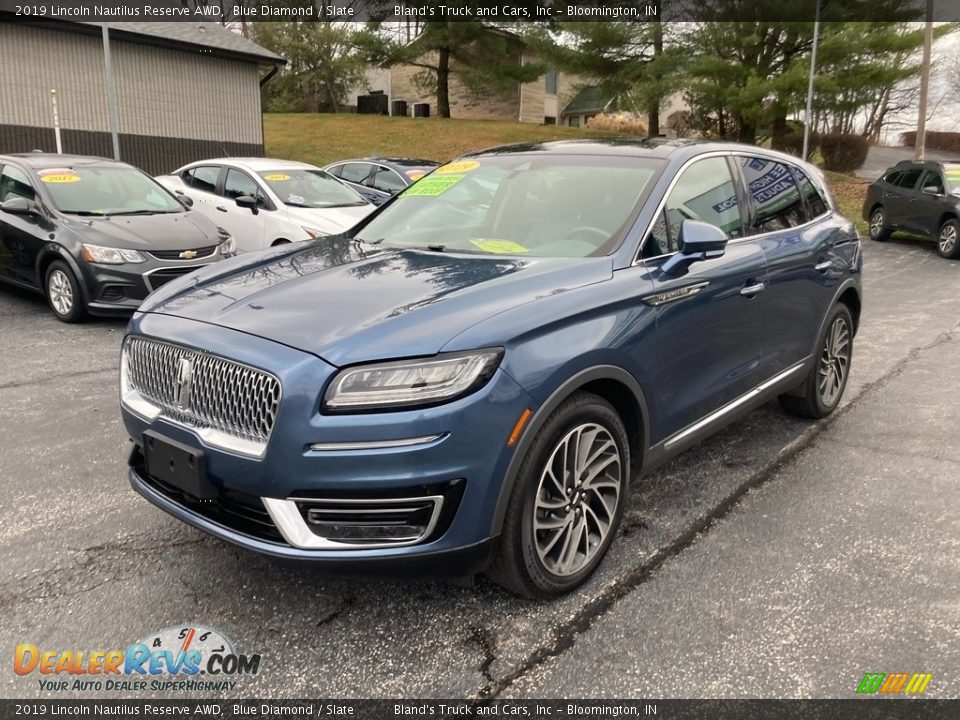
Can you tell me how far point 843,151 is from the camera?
1144 inches

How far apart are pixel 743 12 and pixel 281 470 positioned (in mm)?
25438

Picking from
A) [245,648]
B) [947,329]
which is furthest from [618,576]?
[947,329]

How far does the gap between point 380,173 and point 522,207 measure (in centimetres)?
1108

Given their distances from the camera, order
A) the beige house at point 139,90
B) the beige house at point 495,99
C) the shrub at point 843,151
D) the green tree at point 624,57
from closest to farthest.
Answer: the beige house at point 139,90 < the green tree at point 624,57 < the shrub at point 843,151 < the beige house at point 495,99

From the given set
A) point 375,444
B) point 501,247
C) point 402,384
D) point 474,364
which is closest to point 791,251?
point 501,247

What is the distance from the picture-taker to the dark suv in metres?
13.6

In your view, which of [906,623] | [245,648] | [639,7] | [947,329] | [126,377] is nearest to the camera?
[245,648]

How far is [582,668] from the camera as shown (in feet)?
8.42

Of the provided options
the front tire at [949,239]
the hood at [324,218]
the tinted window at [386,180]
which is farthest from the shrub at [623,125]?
the hood at [324,218]

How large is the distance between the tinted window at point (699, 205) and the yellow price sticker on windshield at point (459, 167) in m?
1.14

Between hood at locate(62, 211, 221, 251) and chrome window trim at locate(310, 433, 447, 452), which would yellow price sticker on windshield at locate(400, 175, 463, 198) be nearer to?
chrome window trim at locate(310, 433, 447, 452)

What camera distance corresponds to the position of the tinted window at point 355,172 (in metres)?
14.5

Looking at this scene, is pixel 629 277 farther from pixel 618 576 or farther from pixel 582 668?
pixel 582 668

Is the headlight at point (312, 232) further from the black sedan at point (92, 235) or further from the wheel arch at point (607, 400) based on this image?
the wheel arch at point (607, 400)
